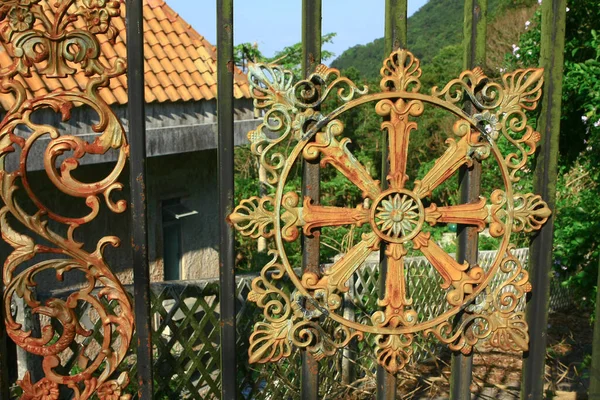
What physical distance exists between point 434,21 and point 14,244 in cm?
3187

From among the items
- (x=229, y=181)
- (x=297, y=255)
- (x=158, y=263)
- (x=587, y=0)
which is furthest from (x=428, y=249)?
(x=297, y=255)

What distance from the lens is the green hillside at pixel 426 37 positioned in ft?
87.6

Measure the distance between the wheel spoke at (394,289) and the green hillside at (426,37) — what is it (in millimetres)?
22720

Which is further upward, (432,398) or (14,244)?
(14,244)

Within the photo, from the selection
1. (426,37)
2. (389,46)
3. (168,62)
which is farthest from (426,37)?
(389,46)

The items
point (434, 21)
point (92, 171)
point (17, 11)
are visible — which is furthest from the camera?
point (434, 21)

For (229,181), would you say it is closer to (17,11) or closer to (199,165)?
(17,11)

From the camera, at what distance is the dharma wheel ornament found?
164cm

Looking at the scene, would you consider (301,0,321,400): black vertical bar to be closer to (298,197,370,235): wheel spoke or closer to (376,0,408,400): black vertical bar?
(298,197,370,235): wheel spoke

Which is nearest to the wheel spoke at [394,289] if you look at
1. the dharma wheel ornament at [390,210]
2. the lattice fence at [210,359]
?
the dharma wheel ornament at [390,210]

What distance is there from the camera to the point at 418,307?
6.02 metres

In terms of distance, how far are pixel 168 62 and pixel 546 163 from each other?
16.6 feet

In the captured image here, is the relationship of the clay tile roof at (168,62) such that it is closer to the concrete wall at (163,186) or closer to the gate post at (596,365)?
the concrete wall at (163,186)

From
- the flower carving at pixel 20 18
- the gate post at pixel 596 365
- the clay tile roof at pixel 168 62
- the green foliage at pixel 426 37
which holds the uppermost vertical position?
the green foliage at pixel 426 37
